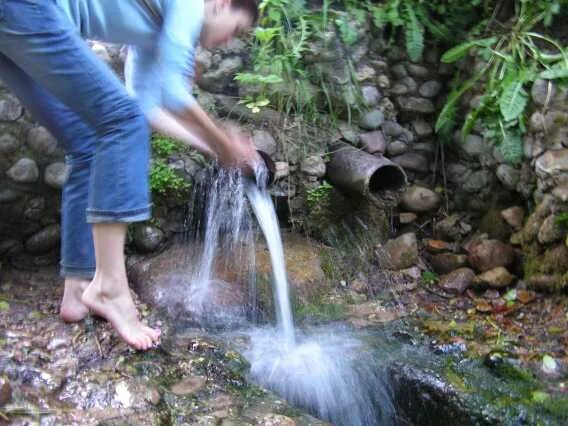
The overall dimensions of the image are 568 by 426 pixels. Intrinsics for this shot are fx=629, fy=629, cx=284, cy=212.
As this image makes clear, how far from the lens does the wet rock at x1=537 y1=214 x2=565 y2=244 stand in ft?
10.2

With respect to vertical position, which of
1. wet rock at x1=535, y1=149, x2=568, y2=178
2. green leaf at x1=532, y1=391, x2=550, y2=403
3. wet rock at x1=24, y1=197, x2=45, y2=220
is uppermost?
wet rock at x1=535, y1=149, x2=568, y2=178

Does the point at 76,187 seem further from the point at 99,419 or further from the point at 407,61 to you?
the point at 407,61

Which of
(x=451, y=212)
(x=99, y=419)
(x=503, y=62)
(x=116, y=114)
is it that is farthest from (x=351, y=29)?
(x=99, y=419)

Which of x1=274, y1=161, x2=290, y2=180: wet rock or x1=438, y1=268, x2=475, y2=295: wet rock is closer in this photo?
x1=438, y1=268, x2=475, y2=295: wet rock

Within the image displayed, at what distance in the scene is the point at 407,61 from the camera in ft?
13.5

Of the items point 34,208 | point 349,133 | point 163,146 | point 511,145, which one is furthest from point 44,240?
point 511,145

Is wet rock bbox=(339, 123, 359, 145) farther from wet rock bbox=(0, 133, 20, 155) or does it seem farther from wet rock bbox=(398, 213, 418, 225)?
wet rock bbox=(0, 133, 20, 155)

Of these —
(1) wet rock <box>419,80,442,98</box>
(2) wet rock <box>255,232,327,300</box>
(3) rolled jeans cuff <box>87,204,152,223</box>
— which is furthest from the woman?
(1) wet rock <box>419,80,442,98</box>

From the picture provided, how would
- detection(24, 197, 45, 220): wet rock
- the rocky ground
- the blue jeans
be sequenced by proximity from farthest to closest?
detection(24, 197, 45, 220): wet rock < the rocky ground < the blue jeans

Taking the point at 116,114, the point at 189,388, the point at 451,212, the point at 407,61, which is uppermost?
the point at 116,114

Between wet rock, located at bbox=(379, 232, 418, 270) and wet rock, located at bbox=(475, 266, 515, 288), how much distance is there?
0.43 m

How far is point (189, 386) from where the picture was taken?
2145 millimetres

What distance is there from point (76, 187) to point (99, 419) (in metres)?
0.80

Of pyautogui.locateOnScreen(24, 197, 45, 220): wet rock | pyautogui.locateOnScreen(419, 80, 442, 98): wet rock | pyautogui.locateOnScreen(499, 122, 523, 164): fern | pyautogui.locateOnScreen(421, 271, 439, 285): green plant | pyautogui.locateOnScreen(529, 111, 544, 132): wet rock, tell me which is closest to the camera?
pyautogui.locateOnScreen(24, 197, 45, 220): wet rock
